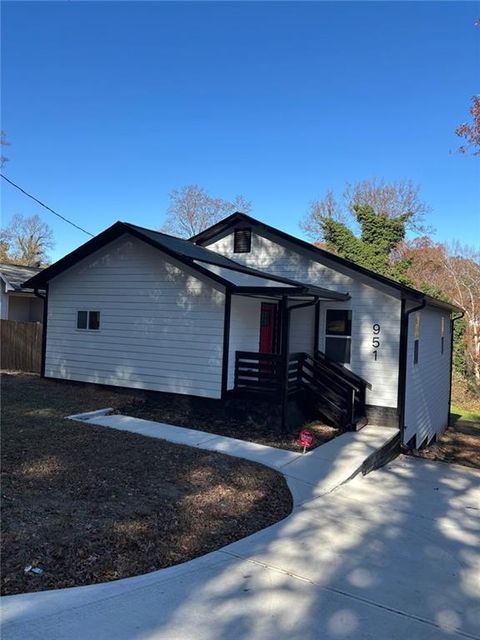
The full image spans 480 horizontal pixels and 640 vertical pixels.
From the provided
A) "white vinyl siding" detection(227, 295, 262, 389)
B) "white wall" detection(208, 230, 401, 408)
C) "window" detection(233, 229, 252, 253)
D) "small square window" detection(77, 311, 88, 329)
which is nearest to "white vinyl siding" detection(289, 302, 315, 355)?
"white wall" detection(208, 230, 401, 408)

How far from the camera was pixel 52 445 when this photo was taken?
7.15 m

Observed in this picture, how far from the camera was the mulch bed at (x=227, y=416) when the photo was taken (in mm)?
9570

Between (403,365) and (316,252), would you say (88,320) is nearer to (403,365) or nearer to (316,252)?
(316,252)

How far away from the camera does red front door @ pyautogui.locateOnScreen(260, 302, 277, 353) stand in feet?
41.6

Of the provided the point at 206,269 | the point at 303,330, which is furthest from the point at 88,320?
the point at 303,330

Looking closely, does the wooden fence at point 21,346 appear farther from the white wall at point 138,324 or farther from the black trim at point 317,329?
the black trim at point 317,329

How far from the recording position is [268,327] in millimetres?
12992

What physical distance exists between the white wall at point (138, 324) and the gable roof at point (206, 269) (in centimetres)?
26

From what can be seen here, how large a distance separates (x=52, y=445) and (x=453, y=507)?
5517mm

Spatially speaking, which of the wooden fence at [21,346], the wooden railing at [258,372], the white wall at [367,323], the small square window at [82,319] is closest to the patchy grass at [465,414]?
the white wall at [367,323]

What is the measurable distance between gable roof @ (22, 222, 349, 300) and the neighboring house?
10.0m

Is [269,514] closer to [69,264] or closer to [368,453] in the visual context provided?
[368,453]

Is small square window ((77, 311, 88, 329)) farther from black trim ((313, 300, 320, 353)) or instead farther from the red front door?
black trim ((313, 300, 320, 353))

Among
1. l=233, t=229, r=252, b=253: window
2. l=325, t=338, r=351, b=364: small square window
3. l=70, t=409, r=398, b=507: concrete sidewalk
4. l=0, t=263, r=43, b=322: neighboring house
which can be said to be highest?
l=233, t=229, r=252, b=253: window
